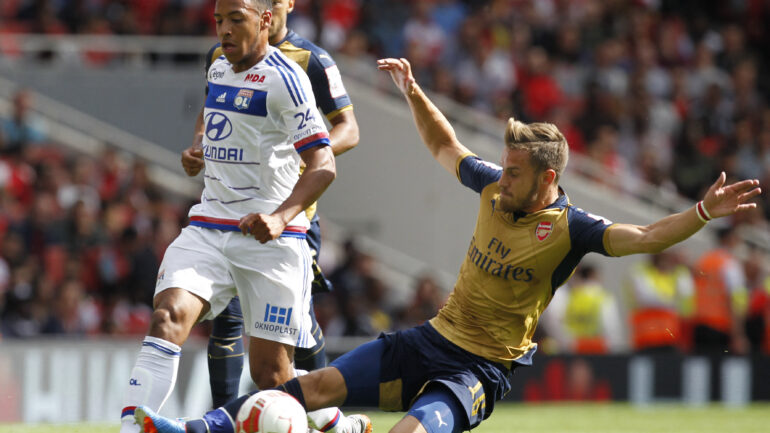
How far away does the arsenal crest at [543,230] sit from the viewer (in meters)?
5.93

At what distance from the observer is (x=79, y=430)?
8898 mm

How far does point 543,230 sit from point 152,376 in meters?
2.10

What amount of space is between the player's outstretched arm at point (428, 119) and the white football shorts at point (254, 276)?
3.54 ft

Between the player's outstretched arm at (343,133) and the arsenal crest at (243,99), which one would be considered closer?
the arsenal crest at (243,99)

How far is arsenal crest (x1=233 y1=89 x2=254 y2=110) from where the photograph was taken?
610 cm

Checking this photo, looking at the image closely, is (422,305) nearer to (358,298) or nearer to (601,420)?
(358,298)

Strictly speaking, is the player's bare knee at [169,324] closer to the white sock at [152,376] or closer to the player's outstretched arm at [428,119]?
the white sock at [152,376]

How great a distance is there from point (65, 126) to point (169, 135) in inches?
55.6

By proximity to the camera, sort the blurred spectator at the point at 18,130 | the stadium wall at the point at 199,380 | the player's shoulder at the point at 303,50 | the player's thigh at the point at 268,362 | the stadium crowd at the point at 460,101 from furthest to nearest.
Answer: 1. the blurred spectator at the point at 18,130
2. the stadium crowd at the point at 460,101
3. the stadium wall at the point at 199,380
4. the player's shoulder at the point at 303,50
5. the player's thigh at the point at 268,362

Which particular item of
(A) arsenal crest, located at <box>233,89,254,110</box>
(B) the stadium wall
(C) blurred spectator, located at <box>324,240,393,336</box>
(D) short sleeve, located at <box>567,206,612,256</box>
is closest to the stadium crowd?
(C) blurred spectator, located at <box>324,240,393,336</box>

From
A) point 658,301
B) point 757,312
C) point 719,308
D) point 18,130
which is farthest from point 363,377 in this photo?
point 18,130

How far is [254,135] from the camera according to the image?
6129 mm

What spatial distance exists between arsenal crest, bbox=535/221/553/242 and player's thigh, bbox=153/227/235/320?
1637 millimetres

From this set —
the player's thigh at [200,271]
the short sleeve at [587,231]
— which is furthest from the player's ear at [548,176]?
the player's thigh at [200,271]
